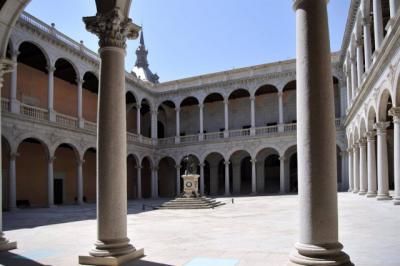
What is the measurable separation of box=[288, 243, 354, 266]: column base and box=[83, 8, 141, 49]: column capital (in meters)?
4.03

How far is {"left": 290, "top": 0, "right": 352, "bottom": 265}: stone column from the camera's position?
416 centimetres

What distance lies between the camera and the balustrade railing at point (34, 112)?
22.3 m

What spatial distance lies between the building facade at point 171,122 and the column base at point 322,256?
465 inches

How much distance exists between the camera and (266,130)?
33969mm

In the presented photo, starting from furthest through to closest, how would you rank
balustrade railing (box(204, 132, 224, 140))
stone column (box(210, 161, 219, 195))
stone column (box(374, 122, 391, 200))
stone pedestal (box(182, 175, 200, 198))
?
1. stone column (box(210, 161, 219, 195))
2. balustrade railing (box(204, 132, 224, 140))
3. stone pedestal (box(182, 175, 200, 198))
4. stone column (box(374, 122, 391, 200))

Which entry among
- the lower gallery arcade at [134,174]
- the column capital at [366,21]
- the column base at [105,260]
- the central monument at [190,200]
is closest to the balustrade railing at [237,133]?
the lower gallery arcade at [134,174]

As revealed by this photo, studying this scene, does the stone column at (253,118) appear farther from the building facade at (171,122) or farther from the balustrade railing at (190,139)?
the balustrade railing at (190,139)

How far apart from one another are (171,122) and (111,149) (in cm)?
3564

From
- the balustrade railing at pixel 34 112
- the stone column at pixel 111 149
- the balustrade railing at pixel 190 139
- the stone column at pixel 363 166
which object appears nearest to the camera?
the stone column at pixel 111 149

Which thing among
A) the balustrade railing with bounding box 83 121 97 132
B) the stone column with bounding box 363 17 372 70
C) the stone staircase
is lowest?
the stone staircase

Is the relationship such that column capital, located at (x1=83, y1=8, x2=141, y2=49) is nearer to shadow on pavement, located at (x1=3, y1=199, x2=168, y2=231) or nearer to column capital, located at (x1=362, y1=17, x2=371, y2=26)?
shadow on pavement, located at (x1=3, y1=199, x2=168, y2=231)

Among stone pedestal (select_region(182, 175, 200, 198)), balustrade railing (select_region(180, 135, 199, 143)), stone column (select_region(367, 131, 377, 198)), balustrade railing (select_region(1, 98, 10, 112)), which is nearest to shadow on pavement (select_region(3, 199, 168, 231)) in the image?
stone pedestal (select_region(182, 175, 200, 198))

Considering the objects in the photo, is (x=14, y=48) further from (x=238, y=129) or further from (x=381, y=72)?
(x=238, y=129)

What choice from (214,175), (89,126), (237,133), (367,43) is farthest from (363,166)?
(89,126)
